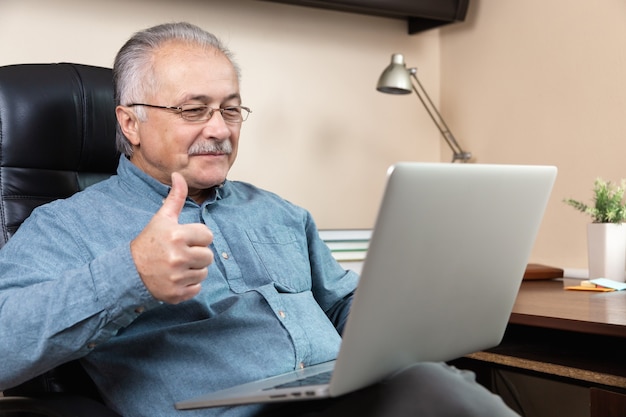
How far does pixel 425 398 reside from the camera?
1005 millimetres

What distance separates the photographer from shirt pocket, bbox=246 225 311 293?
1.49 m

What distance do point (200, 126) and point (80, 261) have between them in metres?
0.35

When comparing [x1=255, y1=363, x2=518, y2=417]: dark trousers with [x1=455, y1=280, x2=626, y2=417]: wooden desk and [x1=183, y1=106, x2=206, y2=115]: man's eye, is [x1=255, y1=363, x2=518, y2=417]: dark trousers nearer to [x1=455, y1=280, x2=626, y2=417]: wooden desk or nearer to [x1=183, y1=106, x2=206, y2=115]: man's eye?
[x1=455, y1=280, x2=626, y2=417]: wooden desk

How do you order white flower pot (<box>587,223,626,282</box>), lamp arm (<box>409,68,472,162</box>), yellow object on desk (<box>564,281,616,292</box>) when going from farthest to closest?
lamp arm (<box>409,68,472,162</box>), white flower pot (<box>587,223,626,282</box>), yellow object on desk (<box>564,281,616,292</box>)

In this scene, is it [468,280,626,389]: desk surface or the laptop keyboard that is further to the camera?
[468,280,626,389]: desk surface

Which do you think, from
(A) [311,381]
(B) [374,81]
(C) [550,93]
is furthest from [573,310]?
(B) [374,81]

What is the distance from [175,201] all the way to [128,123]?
49 centimetres

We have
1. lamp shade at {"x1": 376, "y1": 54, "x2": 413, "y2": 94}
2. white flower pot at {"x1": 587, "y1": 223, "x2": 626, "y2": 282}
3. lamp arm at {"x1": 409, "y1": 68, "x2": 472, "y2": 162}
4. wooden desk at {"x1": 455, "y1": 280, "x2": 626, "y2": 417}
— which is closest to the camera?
wooden desk at {"x1": 455, "y1": 280, "x2": 626, "y2": 417}

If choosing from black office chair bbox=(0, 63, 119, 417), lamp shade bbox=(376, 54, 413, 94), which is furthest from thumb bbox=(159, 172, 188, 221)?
lamp shade bbox=(376, 54, 413, 94)

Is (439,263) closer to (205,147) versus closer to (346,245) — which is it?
(205,147)

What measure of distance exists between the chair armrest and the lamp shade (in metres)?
1.45

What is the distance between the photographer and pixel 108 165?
1.66 metres

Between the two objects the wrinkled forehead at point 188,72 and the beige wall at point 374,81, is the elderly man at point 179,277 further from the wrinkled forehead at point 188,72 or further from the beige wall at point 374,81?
the beige wall at point 374,81

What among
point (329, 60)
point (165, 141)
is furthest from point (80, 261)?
point (329, 60)
